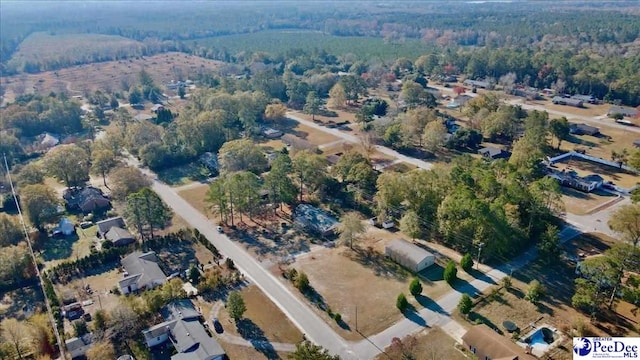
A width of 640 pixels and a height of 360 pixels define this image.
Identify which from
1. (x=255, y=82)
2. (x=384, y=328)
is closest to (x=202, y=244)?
(x=384, y=328)

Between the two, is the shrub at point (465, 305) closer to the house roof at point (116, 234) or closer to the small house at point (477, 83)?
the house roof at point (116, 234)

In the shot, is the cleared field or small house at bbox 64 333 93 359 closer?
small house at bbox 64 333 93 359

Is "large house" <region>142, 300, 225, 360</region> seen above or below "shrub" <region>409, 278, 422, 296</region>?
below

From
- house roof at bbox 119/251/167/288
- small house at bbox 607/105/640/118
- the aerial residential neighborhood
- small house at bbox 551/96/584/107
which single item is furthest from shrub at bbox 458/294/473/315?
small house at bbox 551/96/584/107

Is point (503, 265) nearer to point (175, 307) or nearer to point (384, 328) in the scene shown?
point (384, 328)

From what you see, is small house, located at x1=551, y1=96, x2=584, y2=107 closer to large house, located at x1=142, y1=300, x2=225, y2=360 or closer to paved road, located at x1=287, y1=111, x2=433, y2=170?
paved road, located at x1=287, y1=111, x2=433, y2=170

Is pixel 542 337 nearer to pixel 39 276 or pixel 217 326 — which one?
pixel 217 326

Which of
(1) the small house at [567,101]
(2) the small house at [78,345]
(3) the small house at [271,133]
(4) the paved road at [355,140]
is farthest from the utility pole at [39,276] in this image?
(1) the small house at [567,101]
